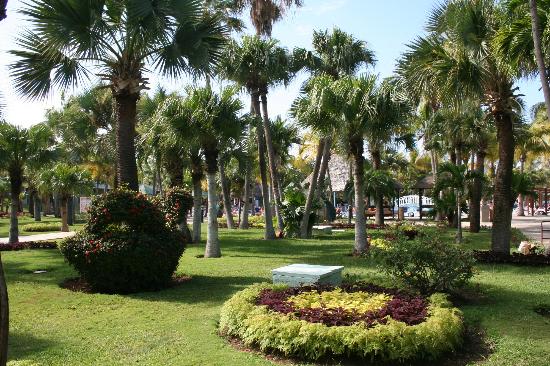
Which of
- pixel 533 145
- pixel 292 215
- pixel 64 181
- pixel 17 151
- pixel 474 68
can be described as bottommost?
pixel 292 215

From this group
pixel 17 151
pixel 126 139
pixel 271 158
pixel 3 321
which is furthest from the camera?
pixel 271 158

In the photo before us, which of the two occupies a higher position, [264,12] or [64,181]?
[264,12]

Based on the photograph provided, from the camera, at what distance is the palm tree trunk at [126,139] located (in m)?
11.9

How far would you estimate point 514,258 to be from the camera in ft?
42.9

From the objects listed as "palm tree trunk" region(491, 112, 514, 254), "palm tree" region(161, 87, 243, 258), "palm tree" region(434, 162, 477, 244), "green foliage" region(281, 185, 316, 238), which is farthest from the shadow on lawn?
"green foliage" region(281, 185, 316, 238)

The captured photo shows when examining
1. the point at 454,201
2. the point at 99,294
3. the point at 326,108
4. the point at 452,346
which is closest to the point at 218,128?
the point at 326,108

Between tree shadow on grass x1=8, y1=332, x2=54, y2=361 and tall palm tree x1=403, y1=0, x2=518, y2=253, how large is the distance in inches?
389

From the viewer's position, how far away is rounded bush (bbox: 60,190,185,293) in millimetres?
10016

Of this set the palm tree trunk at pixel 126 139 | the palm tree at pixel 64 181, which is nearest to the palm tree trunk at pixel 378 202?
the palm tree at pixel 64 181

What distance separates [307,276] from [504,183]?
23.7ft

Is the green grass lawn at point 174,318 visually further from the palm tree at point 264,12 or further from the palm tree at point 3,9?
the palm tree at point 264,12

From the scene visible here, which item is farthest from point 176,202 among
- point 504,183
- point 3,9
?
point 3,9

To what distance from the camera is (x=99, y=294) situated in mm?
9906

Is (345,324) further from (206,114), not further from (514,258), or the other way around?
(206,114)
